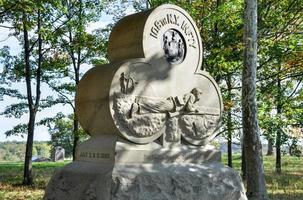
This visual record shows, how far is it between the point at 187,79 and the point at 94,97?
1.71 meters

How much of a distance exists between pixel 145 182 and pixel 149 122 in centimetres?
97

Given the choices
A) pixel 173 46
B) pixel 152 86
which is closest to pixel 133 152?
pixel 152 86

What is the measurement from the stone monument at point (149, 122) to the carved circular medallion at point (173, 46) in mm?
17

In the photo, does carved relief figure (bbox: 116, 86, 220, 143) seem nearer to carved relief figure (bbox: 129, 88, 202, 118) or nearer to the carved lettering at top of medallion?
carved relief figure (bbox: 129, 88, 202, 118)

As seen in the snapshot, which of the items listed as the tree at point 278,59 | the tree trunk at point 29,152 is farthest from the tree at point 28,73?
the tree at point 278,59

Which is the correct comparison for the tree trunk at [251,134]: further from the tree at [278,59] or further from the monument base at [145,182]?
the tree at [278,59]

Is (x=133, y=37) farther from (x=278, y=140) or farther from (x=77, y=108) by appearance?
(x=278, y=140)

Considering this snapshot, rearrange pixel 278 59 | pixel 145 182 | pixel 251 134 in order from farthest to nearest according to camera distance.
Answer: pixel 278 59 → pixel 251 134 → pixel 145 182

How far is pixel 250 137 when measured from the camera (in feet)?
32.3

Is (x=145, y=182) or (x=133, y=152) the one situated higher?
(x=133, y=152)

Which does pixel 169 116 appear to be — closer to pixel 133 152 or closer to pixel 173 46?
pixel 133 152

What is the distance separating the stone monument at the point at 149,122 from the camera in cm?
590

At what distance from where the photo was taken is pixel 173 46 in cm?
689

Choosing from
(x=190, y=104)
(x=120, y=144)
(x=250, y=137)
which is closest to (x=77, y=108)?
(x=120, y=144)
